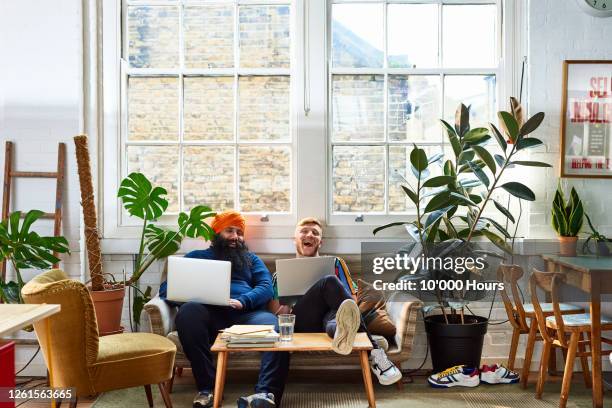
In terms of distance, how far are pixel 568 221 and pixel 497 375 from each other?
3.56 ft

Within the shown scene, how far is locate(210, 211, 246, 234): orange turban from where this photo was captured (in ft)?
14.5

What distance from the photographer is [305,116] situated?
473cm

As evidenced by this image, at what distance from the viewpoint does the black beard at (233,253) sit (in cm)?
434

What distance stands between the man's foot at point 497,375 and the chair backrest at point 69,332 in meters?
2.30

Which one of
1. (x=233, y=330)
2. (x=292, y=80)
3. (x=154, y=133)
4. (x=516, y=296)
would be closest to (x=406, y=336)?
(x=516, y=296)

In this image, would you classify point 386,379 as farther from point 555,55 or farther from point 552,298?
point 555,55

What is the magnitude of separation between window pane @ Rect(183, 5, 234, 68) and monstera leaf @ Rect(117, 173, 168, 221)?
1.01 meters

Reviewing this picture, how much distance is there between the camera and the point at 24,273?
14.8ft

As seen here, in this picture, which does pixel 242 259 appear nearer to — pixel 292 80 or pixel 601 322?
pixel 292 80

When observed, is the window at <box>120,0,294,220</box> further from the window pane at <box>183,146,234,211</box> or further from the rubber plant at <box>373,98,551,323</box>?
the rubber plant at <box>373,98,551,323</box>

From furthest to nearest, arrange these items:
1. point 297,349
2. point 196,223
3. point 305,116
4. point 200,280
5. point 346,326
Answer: point 305,116 < point 196,223 < point 200,280 < point 346,326 < point 297,349

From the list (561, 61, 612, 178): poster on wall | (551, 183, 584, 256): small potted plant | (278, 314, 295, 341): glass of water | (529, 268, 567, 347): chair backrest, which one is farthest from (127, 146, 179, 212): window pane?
(561, 61, 612, 178): poster on wall

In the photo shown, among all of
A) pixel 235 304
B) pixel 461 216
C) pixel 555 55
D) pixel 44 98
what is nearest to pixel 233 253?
pixel 235 304

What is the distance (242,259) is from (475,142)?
1.63 m
